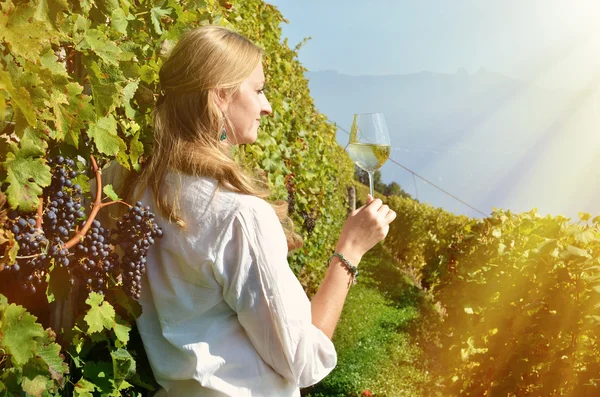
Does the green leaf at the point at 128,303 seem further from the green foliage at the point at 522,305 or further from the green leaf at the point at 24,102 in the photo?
the green foliage at the point at 522,305

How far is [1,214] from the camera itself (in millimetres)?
1222

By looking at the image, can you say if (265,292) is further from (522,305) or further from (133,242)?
(522,305)

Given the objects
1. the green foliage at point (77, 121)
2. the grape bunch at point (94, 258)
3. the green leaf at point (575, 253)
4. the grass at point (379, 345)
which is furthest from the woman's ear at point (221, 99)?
the grass at point (379, 345)

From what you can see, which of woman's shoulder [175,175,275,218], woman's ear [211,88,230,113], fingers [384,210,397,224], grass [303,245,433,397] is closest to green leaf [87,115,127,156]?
woman's shoulder [175,175,275,218]

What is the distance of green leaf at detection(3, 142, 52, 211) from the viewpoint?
3.99 feet

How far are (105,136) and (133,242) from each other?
11.4 inches

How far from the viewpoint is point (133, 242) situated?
159cm

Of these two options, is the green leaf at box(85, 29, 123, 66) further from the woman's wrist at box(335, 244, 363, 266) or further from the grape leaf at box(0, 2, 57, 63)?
the woman's wrist at box(335, 244, 363, 266)

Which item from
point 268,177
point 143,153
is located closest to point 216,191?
point 143,153

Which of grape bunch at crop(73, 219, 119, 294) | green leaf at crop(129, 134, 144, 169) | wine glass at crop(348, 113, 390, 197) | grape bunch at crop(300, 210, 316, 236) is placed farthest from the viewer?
grape bunch at crop(300, 210, 316, 236)

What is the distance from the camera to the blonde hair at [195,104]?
186 cm

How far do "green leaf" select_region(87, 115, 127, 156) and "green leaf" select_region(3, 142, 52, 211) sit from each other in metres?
0.28

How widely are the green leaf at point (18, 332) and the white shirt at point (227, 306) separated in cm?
58

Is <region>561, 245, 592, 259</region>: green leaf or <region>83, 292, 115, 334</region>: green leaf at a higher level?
<region>561, 245, 592, 259</region>: green leaf
